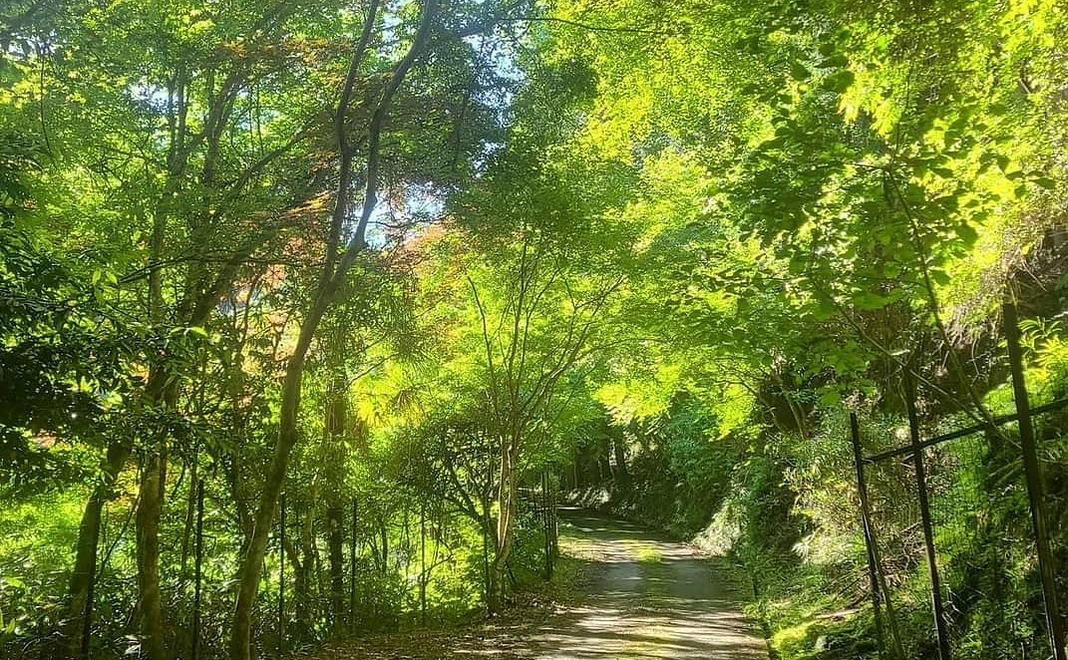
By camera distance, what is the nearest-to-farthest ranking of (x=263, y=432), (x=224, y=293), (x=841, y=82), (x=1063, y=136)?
1. (x=841, y=82)
2. (x=1063, y=136)
3. (x=224, y=293)
4. (x=263, y=432)

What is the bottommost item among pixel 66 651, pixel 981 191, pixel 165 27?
pixel 66 651

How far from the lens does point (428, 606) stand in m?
11.6

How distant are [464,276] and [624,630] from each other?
5.68 meters

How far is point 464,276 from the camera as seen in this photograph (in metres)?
11.0

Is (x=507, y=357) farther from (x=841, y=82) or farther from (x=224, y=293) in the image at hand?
(x=841, y=82)

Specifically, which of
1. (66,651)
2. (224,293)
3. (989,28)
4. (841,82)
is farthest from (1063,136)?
(66,651)

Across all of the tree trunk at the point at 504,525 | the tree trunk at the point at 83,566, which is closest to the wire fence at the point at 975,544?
the tree trunk at the point at 504,525

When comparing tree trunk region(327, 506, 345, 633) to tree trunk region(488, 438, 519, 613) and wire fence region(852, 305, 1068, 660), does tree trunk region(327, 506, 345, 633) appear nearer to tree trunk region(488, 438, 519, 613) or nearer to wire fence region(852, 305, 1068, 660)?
tree trunk region(488, 438, 519, 613)

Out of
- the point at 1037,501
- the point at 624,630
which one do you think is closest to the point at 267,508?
the point at 1037,501

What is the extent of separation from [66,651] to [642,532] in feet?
74.1

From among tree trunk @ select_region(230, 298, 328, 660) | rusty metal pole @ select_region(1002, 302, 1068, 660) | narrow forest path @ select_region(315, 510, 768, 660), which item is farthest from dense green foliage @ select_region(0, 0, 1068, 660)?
narrow forest path @ select_region(315, 510, 768, 660)

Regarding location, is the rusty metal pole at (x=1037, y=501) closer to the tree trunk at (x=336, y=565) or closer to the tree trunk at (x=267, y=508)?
the tree trunk at (x=267, y=508)

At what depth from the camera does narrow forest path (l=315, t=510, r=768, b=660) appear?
7.98 m

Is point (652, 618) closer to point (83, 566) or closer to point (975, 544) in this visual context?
point (975, 544)
